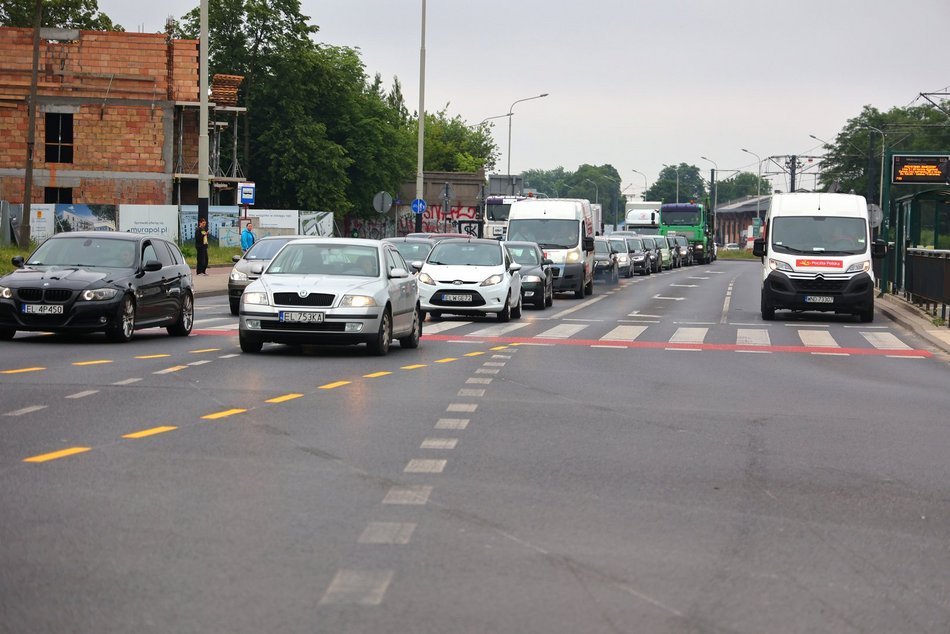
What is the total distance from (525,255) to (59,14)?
51.0m

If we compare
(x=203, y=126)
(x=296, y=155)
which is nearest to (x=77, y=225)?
(x=203, y=126)

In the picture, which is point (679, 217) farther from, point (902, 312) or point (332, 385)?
point (332, 385)

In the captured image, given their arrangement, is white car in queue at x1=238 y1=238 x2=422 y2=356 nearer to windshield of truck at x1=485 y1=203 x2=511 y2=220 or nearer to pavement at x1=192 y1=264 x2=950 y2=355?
pavement at x1=192 y1=264 x2=950 y2=355

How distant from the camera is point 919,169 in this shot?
4153cm

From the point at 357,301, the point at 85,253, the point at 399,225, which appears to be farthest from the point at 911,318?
the point at 399,225

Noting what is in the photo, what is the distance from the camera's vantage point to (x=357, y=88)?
8406cm

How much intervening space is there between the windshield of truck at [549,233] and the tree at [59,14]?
41.6 metres

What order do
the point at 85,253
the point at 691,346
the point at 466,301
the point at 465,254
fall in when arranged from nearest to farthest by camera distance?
1. the point at 85,253
2. the point at 691,346
3. the point at 466,301
4. the point at 465,254

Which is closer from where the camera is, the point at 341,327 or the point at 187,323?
the point at 341,327

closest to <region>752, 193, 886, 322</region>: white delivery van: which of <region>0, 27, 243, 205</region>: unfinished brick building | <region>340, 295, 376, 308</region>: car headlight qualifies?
<region>340, 295, 376, 308</region>: car headlight

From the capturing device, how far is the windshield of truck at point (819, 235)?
2978 centimetres

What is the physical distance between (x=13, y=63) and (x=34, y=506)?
60057 millimetres

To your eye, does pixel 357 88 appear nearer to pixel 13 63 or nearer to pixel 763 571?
pixel 13 63

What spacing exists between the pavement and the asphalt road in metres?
7.45
